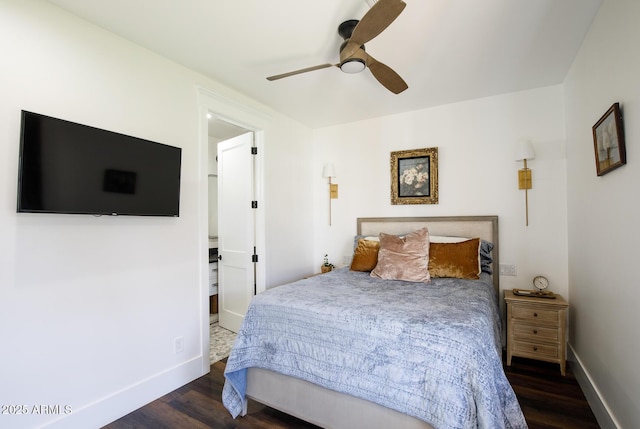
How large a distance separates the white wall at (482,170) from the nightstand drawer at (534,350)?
604 mm

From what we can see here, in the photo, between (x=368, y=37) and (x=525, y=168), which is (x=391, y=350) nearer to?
(x=368, y=37)

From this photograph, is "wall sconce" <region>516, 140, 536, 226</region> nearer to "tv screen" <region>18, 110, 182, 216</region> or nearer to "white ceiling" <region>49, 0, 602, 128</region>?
"white ceiling" <region>49, 0, 602, 128</region>

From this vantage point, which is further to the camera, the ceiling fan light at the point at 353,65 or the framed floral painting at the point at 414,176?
the framed floral painting at the point at 414,176

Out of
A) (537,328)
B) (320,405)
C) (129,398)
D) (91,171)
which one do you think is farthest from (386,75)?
(129,398)

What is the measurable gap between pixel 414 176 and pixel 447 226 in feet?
2.22

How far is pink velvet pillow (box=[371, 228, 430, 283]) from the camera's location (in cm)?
261

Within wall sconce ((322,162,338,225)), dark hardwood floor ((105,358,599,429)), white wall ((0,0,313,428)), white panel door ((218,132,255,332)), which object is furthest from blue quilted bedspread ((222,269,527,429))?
wall sconce ((322,162,338,225))

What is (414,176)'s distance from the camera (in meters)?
3.45

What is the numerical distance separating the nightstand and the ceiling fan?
210 centimetres

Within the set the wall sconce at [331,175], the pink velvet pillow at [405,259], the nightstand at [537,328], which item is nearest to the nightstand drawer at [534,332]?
the nightstand at [537,328]

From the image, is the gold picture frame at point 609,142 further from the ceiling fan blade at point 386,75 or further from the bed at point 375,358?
the ceiling fan blade at point 386,75

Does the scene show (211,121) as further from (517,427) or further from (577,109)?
(517,427)

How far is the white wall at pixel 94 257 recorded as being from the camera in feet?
5.27

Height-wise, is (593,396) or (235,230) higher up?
(235,230)
